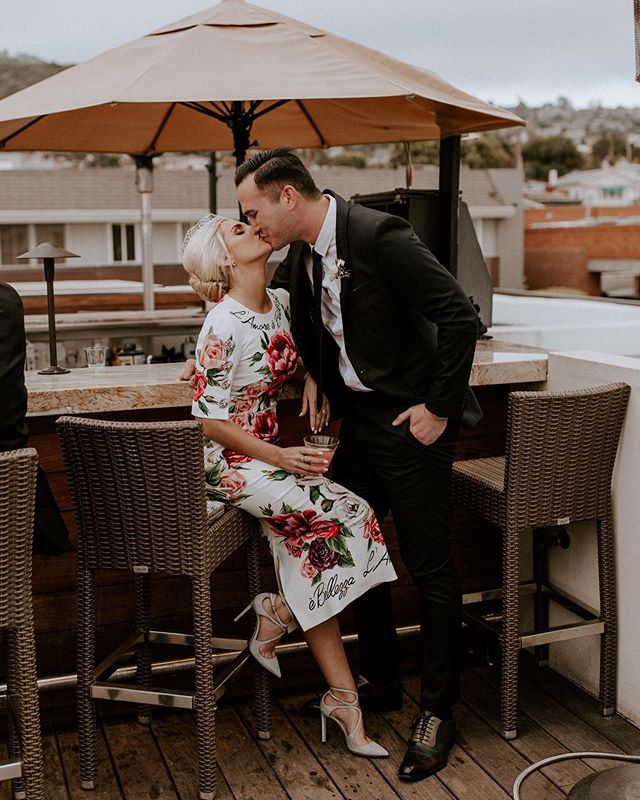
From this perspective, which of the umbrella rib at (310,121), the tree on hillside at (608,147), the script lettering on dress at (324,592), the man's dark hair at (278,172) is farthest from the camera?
the tree on hillside at (608,147)

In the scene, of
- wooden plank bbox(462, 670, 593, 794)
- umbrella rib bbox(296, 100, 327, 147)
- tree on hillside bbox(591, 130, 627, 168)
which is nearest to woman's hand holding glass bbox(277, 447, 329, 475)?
wooden plank bbox(462, 670, 593, 794)

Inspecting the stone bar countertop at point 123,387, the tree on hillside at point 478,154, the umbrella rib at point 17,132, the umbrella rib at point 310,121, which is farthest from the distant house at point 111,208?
the stone bar countertop at point 123,387

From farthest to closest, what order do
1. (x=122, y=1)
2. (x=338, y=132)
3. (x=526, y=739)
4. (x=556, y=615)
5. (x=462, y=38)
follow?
(x=462, y=38) < (x=122, y=1) < (x=338, y=132) < (x=556, y=615) < (x=526, y=739)

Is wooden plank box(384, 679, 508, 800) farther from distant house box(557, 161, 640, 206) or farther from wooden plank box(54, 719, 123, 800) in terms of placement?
distant house box(557, 161, 640, 206)

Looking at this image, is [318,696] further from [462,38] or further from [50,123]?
[462,38]

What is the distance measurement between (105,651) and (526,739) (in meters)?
1.38

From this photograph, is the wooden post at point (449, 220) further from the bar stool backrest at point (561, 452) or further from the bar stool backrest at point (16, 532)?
the bar stool backrest at point (16, 532)

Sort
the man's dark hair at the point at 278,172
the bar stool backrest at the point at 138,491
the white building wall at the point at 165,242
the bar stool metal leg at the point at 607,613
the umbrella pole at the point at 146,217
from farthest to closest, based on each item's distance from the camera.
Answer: the white building wall at the point at 165,242 → the umbrella pole at the point at 146,217 → the bar stool metal leg at the point at 607,613 → the man's dark hair at the point at 278,172 → the bar stool backrest at the point at 138,491

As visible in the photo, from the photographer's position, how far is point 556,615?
3439 mm

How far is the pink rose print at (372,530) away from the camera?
2.66 meters

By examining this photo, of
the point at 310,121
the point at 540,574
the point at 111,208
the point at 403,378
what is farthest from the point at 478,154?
the point at 403,378

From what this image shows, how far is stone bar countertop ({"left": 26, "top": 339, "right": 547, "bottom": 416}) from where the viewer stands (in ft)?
8.93

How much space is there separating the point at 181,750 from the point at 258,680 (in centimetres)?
31

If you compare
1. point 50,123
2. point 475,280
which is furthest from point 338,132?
point 50,123
